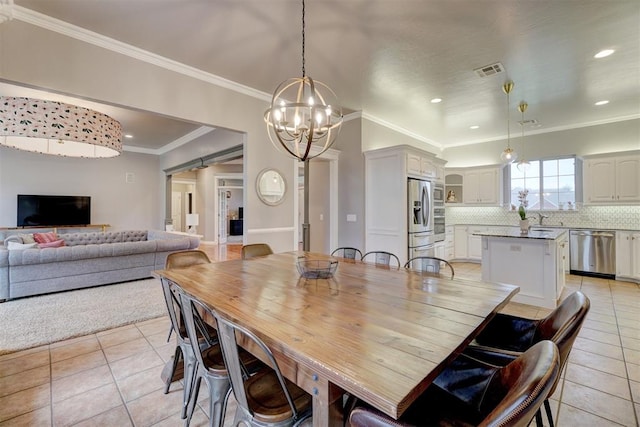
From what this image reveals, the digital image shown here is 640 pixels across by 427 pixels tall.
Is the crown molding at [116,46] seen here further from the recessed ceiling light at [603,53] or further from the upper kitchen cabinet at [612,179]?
the upper kitchen cabinet at [612,179]

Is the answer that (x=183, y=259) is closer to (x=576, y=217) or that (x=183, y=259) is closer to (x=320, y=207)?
(x=320, y=207)

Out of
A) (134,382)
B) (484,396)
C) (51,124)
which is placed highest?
(51,124)

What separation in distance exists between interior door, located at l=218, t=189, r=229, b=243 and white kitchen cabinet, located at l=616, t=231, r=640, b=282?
1013 cm

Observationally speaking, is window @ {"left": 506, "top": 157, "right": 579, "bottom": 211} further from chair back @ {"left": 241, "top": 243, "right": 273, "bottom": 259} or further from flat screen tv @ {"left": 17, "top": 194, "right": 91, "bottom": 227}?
flat screen tv @ {"left": 17, "top": 194, "right": 91, "bottom": 227}

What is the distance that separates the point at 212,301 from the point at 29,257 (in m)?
3.97

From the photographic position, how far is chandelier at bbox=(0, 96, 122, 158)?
322cm

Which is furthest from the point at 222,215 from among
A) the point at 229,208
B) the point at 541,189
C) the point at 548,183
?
the point at 548,183

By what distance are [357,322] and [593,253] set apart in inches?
241

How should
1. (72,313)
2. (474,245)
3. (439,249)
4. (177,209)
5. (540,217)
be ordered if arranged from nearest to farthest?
(72,313), (439,249), (540,217), (474,245), (177,209)

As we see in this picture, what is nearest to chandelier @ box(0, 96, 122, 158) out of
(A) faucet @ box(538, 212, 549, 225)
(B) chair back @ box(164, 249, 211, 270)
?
(B) chair back @ box(164, 249, 211, 270)

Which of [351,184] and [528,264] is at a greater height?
[351,184]

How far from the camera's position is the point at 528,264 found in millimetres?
3748

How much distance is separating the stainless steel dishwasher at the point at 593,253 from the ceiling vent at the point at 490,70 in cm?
373

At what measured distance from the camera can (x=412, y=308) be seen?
1.45 m
